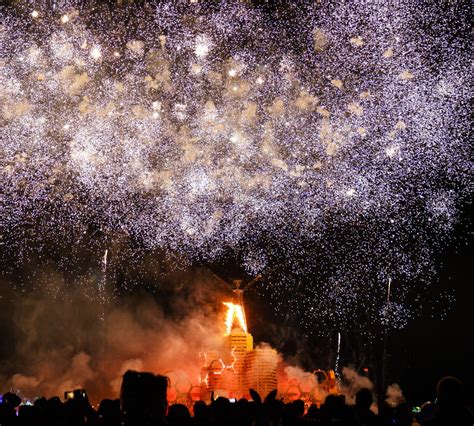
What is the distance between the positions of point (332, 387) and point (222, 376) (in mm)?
10579

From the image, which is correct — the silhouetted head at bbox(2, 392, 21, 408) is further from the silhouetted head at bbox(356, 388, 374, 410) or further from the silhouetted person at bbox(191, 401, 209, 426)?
the silhouetted head at bbox(356, 388, 374, 410)

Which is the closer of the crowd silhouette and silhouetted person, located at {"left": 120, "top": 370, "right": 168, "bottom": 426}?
the crowd silhouette

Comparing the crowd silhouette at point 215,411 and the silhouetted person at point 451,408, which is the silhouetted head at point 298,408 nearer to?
the crowd silhouette at point 215,411

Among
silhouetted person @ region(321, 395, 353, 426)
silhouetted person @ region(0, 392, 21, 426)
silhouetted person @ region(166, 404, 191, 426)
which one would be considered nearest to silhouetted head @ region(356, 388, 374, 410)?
silhouetted person @ region(321, 395, 353, 426)

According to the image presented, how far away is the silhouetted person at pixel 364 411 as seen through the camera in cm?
498

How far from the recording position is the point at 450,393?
14.7ft

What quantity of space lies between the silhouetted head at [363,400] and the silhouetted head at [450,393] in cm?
75

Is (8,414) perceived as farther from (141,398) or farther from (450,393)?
(450,393)

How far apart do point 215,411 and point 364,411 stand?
1.39 meters

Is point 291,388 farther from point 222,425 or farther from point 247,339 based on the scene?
point 222,425

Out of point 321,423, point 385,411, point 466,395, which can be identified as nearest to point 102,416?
point 321,423

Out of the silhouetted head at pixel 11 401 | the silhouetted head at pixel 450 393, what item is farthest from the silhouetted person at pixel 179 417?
the silhouetted head at pixel 450 393

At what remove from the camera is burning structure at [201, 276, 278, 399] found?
143 feet

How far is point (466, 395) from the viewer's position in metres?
4.55
